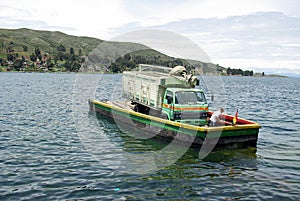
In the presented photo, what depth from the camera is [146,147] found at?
19.3 meters

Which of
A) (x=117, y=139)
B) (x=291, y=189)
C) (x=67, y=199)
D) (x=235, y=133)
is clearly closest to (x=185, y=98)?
(x=235, y=133)

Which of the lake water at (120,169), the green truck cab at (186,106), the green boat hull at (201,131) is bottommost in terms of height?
the lake water at (120,169)

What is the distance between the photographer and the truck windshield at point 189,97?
66.6 ft

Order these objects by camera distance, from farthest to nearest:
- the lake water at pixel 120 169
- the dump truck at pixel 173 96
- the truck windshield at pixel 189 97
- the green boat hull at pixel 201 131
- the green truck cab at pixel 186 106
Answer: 1. the truck windshield at pixel 189 97
2. the dump truck at pixel 173 96
3. the green truck cab at pixel 186 106
4. the green boat hull at pixel 201 131
5. the lake water at pixel 120 169

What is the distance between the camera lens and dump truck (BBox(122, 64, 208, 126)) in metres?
20.2

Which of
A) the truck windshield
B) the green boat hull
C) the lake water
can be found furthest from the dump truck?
the lake water

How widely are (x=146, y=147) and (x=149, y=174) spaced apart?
4.98m

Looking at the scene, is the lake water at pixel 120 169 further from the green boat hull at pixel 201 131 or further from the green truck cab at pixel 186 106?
the green truck cab at pixel 186 106

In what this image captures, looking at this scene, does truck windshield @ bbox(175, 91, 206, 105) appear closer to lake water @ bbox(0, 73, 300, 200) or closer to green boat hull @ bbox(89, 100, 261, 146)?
green boat hull @ bbox(89, 100, 261, 146)

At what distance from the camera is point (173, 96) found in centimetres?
2039

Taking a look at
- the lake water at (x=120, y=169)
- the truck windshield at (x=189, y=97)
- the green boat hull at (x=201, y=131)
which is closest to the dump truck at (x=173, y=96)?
the truck windshield at (x=189, y=97)

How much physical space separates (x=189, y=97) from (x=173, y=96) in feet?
3.61

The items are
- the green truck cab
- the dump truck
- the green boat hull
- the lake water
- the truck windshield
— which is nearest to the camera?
the lake water

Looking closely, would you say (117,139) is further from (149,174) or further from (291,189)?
(291,189)
